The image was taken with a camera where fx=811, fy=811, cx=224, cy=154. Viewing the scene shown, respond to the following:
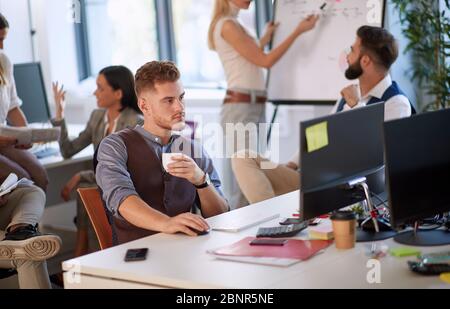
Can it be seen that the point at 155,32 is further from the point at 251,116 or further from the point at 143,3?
the point at 251,116

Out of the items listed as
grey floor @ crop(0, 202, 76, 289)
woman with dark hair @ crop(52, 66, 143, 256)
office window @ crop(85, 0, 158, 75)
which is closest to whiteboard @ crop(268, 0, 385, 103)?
woman with dark hair @ crop(52, 66, 143, 256)

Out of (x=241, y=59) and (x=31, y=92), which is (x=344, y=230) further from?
(x=31, y=92)

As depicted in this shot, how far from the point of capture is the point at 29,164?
4.41 meters

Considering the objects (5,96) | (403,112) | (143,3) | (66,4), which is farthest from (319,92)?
(66,4)

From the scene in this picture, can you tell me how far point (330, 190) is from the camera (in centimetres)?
264

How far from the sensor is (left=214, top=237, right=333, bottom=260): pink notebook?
247 cm

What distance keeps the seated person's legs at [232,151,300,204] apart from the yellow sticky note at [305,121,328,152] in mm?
1505

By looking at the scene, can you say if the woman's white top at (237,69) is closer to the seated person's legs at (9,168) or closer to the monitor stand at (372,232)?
the seated person's legs at (9,168)

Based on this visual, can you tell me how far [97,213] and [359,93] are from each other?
170cm

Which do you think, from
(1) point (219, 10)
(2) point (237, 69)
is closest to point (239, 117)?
(2) point (237, 69)

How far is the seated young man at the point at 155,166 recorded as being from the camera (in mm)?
2990

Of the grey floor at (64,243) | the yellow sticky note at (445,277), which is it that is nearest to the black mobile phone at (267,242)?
the yellow sticky note at (445,277)

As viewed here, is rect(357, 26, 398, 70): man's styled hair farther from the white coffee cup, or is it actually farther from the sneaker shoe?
the sneaker shoe

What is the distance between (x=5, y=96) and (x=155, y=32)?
2788 millimetres
